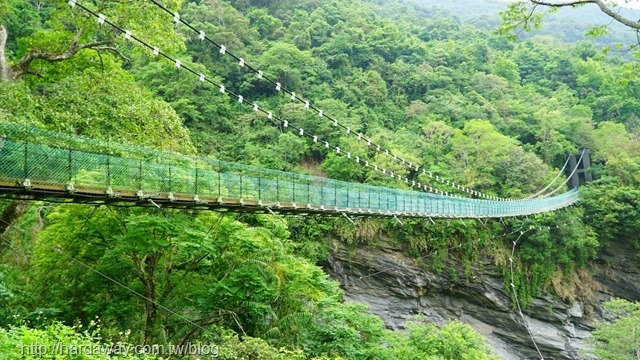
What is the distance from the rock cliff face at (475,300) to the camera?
46.3 ft

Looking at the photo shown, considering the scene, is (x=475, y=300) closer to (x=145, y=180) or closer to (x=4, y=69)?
(x=145, y=180)

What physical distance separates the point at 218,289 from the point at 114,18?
423cm

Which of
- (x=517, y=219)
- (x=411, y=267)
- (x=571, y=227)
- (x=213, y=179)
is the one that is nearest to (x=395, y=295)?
(x=411, y=267)

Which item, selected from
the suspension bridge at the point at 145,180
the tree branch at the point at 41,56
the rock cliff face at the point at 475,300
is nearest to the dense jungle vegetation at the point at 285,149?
the tree branch at the point at 41,56

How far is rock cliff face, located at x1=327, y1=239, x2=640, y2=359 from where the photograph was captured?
46.3 ft

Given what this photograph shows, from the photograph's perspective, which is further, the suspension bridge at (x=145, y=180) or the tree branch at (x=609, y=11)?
the suspension bridge at (x=145, y=180)

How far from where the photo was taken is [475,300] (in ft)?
51.5

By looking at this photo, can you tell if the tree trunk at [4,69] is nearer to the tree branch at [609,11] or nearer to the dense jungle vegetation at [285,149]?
the dense jungle vegetation at [285,149]

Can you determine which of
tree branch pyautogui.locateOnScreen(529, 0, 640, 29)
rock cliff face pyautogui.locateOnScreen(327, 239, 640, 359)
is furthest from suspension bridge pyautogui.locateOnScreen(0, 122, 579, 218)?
rock cliff face pyautogui.locateOnScreen(327, 239, 640, 359)

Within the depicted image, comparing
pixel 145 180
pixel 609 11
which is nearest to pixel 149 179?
pixel 145 180

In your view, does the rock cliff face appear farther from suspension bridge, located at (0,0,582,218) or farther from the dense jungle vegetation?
suspension bridge, located at (0,0,582,218)

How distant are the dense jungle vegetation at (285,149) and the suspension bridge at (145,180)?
0.83 m

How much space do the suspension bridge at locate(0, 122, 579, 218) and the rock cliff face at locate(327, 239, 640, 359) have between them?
5761 millimetres

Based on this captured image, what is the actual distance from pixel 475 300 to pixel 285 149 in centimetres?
855
